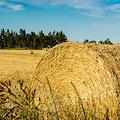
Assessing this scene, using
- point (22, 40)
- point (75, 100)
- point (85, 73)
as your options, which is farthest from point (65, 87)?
point (22, 40)

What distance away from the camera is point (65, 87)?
4336 mm

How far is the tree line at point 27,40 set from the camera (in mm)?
64125

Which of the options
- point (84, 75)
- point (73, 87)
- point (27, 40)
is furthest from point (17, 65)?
point (27, 40)

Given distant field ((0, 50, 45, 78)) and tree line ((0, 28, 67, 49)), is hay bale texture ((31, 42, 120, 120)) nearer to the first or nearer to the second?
distant field ((0, 50, 45, 78))

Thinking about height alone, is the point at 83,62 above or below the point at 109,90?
above

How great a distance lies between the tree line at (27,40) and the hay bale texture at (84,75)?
57.4 metres

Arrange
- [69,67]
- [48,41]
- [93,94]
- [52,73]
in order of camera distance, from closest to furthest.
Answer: [93,94], [69,67], [52,73], [48,41]

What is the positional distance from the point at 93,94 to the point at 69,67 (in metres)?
0.86

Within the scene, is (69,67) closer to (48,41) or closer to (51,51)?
(51,51)

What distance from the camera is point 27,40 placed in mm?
68250

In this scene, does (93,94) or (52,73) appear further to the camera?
(52,73)

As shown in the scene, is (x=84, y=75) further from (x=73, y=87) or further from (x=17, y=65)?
(x=17, y=65)

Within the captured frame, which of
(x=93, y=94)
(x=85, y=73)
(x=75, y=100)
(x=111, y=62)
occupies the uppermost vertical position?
(x=111, y=62)

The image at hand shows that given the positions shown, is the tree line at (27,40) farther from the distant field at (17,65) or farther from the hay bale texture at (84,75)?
the hay bale texture at (84,75)
